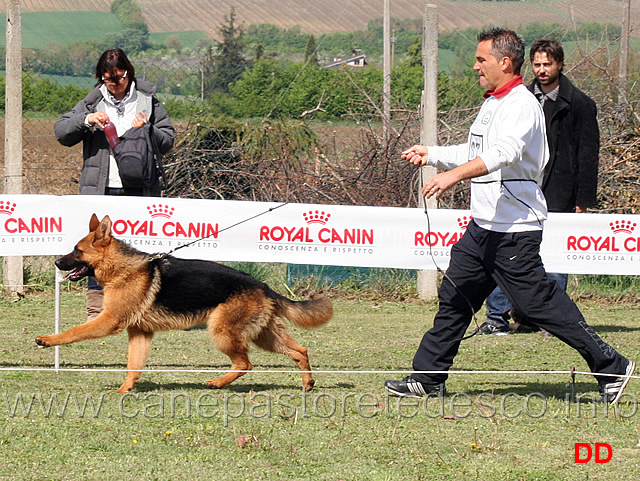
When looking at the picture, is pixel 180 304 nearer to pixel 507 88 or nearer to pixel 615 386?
pixel 507 88

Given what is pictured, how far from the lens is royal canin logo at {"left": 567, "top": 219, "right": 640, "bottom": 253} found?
7.98 metres

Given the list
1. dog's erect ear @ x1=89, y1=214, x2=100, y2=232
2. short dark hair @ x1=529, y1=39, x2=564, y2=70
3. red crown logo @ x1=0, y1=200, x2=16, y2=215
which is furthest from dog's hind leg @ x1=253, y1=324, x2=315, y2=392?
short dark hair @ x1=529, y1=39, x2=564, y2=70

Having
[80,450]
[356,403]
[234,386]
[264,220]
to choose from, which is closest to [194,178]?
[264,220]

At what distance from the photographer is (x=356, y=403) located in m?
5.38

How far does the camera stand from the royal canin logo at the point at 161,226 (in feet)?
24.1

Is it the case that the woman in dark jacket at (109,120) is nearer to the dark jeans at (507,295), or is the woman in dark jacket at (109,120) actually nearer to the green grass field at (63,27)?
the dark jeans at (507,295)

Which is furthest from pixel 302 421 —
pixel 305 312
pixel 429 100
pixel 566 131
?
pixel 429 100

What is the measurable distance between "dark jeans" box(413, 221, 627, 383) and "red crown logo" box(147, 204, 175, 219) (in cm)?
283

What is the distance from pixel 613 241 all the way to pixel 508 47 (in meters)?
3.53

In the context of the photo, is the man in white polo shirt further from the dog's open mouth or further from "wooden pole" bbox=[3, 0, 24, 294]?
"wooden pole" bbox=[3, 0, 24, 294]

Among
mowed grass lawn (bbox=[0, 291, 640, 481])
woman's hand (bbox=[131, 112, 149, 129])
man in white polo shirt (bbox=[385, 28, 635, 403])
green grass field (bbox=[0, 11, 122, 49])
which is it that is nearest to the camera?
mowed grass lawn (bbox=[0, 291, 640, 481])

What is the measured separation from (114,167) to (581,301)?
5.30 metres

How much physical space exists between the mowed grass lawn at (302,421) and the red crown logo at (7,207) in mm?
A: 1034

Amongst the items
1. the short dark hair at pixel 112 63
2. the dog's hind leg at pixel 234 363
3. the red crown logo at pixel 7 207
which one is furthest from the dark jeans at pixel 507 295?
the red crown logo at pixel 7 207
